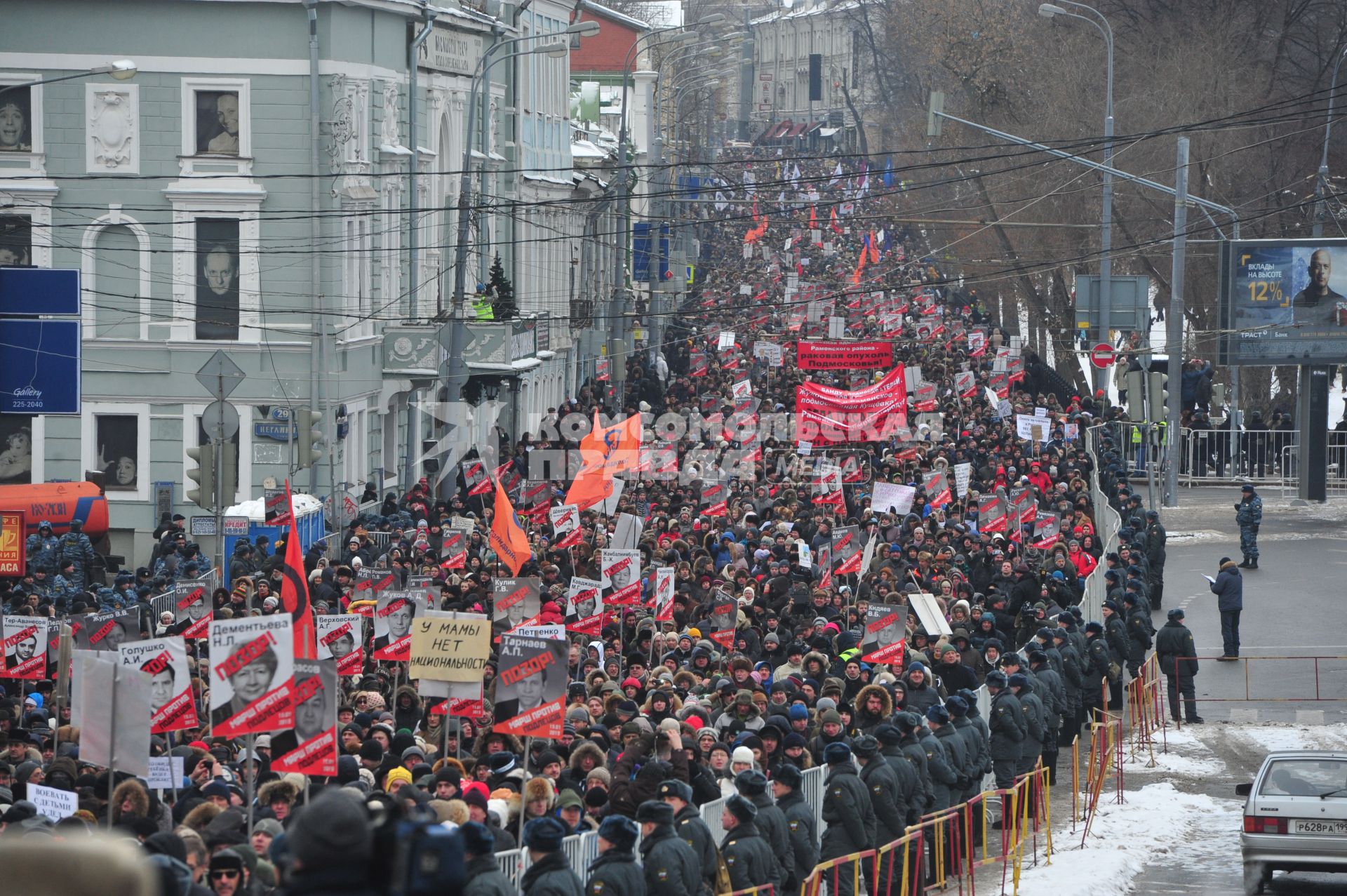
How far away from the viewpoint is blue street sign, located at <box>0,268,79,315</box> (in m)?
19.4

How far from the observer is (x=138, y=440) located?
3219cm

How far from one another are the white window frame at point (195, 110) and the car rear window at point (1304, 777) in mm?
21760

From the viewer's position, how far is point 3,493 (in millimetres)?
28344

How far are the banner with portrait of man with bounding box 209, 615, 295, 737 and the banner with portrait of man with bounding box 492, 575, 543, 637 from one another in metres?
7.13

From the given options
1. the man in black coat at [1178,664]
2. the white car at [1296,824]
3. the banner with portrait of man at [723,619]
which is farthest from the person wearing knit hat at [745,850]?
the man in black coat at [1178,664]

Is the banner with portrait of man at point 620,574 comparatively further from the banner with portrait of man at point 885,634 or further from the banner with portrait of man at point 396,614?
the banner with portrait of man at point 885,634

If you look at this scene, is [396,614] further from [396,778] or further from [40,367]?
[396,778]

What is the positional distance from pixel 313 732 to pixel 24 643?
529cm

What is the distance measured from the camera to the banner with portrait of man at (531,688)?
1188cm

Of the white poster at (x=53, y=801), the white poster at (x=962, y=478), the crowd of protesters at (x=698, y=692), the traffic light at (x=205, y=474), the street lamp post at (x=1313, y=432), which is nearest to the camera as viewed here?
the crowd of protesters at (x=698, y=692)

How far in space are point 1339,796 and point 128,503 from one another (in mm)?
22476

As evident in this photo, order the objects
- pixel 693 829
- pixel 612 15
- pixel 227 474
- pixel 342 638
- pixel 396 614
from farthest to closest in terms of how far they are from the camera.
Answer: pixel 612 15, pixel 227 474, pixel 396 614, pixel 342 638, pixel 693 829

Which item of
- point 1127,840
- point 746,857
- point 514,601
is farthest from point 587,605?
point 746,857

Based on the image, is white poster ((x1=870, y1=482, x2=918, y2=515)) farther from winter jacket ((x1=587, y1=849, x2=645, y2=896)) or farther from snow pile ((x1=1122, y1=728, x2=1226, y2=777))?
winter jacket ((x1=587, y1=849, x2=645, y2=896))
